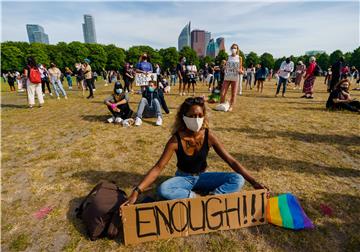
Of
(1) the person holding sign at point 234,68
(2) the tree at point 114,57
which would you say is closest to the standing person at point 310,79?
(1) the person holding sign at point 234,68

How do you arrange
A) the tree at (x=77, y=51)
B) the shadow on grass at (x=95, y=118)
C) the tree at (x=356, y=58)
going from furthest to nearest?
the tree at (x=77, y=51) → the tree at (x=356, y=58) → the shadow on grass at (x=95, y=118)

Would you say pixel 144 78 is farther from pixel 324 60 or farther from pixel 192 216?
pixel 324 60

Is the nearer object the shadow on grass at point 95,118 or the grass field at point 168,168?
the grass field at point 168,168

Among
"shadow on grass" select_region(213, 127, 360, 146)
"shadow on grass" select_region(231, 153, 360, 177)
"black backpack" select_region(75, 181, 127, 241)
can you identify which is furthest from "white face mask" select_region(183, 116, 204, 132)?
"shadow on grass" select_region(213, 127, 360, 146)

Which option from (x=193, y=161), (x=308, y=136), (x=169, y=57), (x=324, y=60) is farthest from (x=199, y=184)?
(x=324, y=60)

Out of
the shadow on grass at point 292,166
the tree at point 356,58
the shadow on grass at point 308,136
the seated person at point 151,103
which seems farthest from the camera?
the tree at point 356,58

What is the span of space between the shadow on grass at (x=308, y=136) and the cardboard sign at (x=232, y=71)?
9.64 feet

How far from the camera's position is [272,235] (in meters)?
3.06

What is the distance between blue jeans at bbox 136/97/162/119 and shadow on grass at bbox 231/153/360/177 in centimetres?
397

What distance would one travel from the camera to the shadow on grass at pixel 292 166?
15.4ft

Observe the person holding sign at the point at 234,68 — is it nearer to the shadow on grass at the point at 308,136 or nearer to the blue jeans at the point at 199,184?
the shadow on grass at the point at 308,136

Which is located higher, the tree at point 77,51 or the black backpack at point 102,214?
the tree at point 77,51

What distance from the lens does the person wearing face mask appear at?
10.8ft

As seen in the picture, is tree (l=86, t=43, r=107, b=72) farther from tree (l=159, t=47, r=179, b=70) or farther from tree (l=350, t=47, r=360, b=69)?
tree (l=350, t=47, r=360, b=69)
